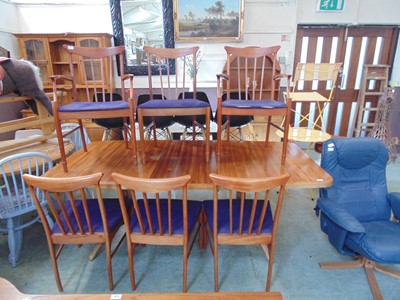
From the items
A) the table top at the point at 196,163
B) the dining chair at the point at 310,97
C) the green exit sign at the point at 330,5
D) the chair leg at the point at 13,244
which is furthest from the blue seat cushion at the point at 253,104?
the green exit sign at the point at 330,5

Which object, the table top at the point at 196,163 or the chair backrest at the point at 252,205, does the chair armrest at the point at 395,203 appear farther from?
the chair backrest at the point at 252,205

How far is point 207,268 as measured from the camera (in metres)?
1.99

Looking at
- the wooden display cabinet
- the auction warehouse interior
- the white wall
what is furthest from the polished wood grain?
the white wall

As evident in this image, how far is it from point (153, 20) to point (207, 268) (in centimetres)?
393

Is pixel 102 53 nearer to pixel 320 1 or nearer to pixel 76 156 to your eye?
pixel 76 156

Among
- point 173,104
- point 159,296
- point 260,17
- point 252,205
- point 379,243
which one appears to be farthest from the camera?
point 260,17

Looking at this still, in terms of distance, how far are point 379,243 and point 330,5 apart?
13.4ft

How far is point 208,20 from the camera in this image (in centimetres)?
423

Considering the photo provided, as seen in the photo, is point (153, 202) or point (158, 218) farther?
point (153, 202)

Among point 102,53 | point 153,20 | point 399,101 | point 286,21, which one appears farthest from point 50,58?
point 399,101

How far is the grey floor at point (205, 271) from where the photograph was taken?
70.8 inches

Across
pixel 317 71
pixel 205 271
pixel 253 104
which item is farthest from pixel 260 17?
pixel 205 271

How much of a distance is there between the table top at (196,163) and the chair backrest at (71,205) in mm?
229

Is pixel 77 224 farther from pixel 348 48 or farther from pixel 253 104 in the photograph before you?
pixel 348 48
